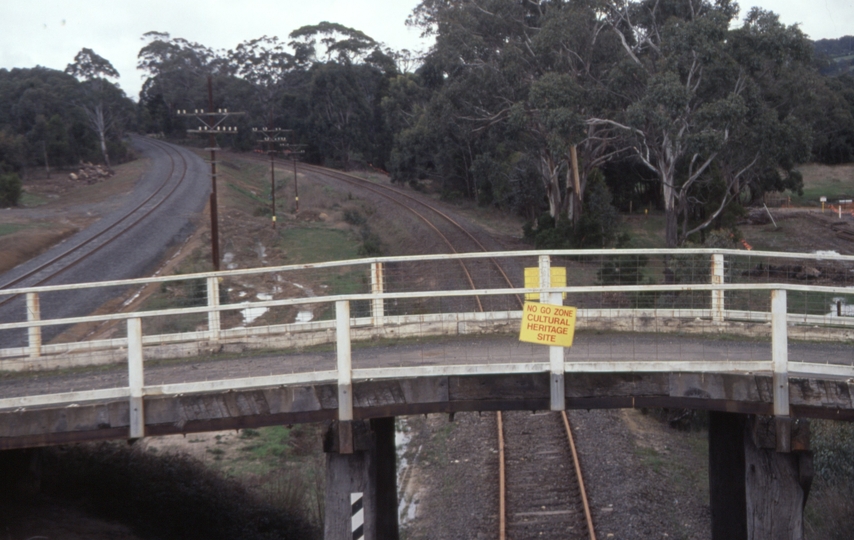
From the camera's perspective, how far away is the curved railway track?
370 inches

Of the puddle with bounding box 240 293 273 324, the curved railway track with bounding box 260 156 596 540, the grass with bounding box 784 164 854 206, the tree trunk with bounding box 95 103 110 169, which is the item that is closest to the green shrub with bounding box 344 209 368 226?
the puddle with bounding box 240 293 273 324

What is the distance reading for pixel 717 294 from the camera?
889 centimetres

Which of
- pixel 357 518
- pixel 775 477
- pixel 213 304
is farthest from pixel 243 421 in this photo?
pixel 775 477

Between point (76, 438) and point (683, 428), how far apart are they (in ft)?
33.9

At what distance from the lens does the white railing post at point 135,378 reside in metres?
6.34

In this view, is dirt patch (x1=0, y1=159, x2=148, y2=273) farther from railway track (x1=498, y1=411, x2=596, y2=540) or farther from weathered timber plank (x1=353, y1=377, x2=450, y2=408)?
weathered timber plank (x1=353, y1=377, x2=450, y2=408)

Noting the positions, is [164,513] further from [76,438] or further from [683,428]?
[683,428]

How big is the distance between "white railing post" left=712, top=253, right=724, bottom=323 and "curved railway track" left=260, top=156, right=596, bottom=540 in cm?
286

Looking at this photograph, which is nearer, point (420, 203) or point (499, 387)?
point (499, 387)

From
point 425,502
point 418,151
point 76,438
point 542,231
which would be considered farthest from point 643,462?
point 418,151

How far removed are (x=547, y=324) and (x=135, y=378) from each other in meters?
3.41

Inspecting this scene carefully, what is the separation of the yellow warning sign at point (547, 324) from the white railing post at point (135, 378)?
123 inches

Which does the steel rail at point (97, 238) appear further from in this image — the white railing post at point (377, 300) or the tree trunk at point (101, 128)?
the tree trunk at point (101, 128)

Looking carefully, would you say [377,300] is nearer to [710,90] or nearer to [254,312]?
[254,312]
